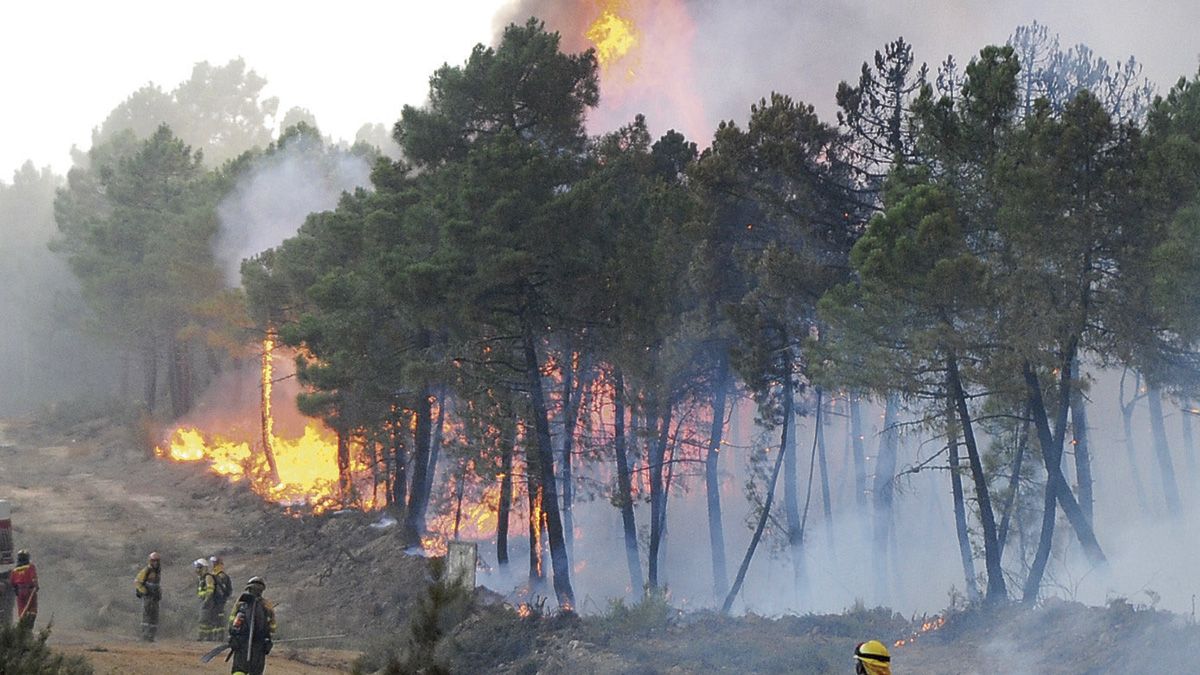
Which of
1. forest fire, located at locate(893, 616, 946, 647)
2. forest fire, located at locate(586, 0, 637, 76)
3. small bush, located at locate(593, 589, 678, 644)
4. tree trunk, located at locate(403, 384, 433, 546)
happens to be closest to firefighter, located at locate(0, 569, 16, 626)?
small bush, located at locate(593, 589, 678, 644)

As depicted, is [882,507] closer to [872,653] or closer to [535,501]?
[535,501]

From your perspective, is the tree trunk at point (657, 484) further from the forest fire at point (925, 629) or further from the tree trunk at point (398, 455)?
the forest fire at point (925, 629)

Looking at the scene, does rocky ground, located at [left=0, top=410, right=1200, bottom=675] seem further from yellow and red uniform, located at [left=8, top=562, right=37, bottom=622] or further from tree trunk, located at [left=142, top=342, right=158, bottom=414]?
tree trunk, located at [left=142, top=342, right=158, bottom=414]

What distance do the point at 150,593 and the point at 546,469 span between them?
813 centimetres

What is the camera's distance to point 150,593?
20094 millimetres

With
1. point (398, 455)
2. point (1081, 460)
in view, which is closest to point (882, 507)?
point (1081, 460)

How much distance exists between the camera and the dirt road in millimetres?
19562

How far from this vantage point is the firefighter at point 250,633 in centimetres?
1461

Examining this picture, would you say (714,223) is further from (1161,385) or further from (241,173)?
(241,173)

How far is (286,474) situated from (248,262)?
10.7m

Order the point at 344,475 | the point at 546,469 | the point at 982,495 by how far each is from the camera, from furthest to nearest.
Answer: the point at 344,475, the point at 546,469, the point at 982,495

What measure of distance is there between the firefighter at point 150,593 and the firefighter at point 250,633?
585cm

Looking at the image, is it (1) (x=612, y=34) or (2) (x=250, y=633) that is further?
(1) (x=612, y=34)

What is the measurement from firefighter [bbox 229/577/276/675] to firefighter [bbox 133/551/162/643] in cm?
585
